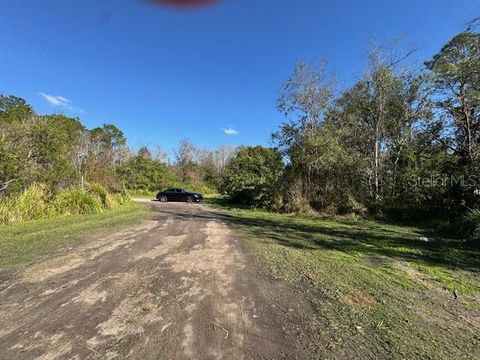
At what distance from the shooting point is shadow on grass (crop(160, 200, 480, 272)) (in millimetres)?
6629

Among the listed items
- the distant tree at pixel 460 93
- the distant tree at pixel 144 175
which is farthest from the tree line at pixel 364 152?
the distant tree at pixel 144 175

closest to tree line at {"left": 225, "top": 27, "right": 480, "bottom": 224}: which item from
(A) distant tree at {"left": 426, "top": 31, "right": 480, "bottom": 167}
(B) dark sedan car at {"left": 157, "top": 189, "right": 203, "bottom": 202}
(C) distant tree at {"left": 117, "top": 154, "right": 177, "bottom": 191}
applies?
(A) distant tree at {"left": 426, "top": 31, "right": 480, "bottom": 167}

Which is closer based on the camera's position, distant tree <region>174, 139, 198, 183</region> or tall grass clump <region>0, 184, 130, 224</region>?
tall grass clump <region>0, 184, 130, 224</region>

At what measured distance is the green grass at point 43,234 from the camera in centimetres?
616

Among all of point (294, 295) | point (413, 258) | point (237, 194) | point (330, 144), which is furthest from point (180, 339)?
point (237, 194)

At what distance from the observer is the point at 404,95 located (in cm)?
1652

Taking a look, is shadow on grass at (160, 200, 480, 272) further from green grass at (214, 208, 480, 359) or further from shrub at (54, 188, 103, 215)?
shrub at (54, 188, 103, 215)

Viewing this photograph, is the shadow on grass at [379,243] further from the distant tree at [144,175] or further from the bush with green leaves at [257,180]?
the distant tree at [144,175]

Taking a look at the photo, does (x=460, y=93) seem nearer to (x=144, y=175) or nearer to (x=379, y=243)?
(x=379, y=243)

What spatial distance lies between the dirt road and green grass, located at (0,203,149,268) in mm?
594

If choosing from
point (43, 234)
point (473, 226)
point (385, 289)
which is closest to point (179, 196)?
point (43, 234)

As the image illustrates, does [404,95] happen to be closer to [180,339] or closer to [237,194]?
[237,194]

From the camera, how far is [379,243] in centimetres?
809

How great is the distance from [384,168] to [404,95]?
13.0 ft
